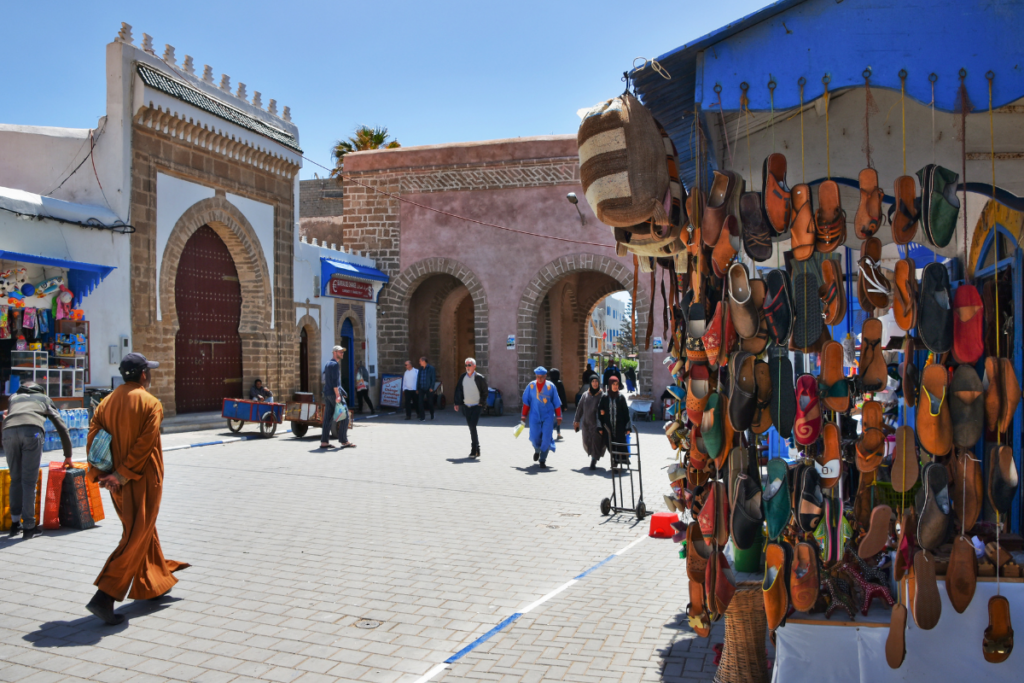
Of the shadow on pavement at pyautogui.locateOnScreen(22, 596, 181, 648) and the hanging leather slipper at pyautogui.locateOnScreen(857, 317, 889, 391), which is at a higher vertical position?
the hanging leather slipper at pyautogui.locateOnScreen(857, 317, 889, 391)

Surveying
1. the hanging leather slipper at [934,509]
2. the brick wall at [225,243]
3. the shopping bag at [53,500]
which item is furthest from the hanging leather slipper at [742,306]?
the brick wall at [225,243]

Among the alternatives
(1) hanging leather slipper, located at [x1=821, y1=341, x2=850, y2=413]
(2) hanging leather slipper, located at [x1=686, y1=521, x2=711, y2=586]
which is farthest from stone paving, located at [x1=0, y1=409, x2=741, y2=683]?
(1) hanging leather slipper, located at [x1=821, y1=341, x2=850, y2=413]

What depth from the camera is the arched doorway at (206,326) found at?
1602 centimetres

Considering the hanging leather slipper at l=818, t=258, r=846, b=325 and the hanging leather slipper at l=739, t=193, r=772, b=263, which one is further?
the hanging leather slipper at l=739, t=193, r=772, b=263

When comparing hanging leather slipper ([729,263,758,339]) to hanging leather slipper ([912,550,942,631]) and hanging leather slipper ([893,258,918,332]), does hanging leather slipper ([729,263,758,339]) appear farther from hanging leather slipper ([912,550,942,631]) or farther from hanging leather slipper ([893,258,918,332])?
hanging leather slipper ([912,550,942,631])

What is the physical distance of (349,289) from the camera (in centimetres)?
2053

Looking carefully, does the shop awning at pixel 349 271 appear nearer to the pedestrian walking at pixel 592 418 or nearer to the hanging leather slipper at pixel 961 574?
the pedestrian walking at pixel 592 418

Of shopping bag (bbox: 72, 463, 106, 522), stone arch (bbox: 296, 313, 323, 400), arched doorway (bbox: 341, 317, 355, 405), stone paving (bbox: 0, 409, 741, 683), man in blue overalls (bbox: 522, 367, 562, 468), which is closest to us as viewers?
stone paving (bbox: 0, 409, 741, 683)

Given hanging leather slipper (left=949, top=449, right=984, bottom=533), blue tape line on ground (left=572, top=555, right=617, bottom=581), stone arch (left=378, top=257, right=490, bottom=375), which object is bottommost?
blue tape line on ground (left=572, top=555, right=617, bottom=581)

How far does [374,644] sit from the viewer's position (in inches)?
163

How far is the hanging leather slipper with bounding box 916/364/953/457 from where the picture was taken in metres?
2.61

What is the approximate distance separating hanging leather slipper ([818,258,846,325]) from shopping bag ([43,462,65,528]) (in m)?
6.53

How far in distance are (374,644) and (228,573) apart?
1.86 metres

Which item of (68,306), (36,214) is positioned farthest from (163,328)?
(36,214)
